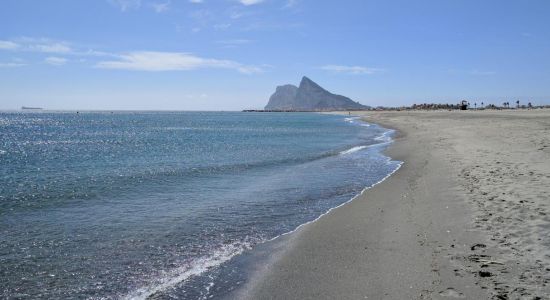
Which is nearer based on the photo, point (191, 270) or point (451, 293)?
point (451, 293)

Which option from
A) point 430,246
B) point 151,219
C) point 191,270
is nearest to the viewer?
point 191,270

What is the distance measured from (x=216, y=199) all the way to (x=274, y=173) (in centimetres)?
722

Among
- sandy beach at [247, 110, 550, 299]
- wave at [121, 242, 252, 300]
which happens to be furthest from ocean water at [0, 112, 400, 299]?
sandy beach at [247, 110, 550, 299]

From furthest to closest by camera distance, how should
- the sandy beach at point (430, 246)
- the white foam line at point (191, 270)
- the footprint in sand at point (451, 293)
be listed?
1. the white foam line at point (191, 270)
2. the sandy beach at point (430, 246)
3. the footprint in sand at point (451, 293)

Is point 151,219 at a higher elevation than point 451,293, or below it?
below

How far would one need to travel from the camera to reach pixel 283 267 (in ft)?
27.1

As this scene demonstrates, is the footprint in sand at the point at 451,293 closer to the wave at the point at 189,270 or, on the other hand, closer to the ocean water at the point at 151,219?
the ocean water at the point at 151,219

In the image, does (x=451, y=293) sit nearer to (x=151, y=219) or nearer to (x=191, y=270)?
(x=191, y=270)

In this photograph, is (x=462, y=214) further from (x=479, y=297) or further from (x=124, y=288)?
(x=124, y=288)

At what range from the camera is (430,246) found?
28.6 ft

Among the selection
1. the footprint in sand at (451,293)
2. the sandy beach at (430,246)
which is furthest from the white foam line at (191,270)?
the footprint in sand at (451,293)

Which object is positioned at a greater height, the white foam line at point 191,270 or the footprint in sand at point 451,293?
the footprint in sand at point 451,293

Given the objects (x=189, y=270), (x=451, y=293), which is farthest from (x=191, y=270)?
(x=451, y=293)

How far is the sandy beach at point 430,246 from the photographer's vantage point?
6.69 m
